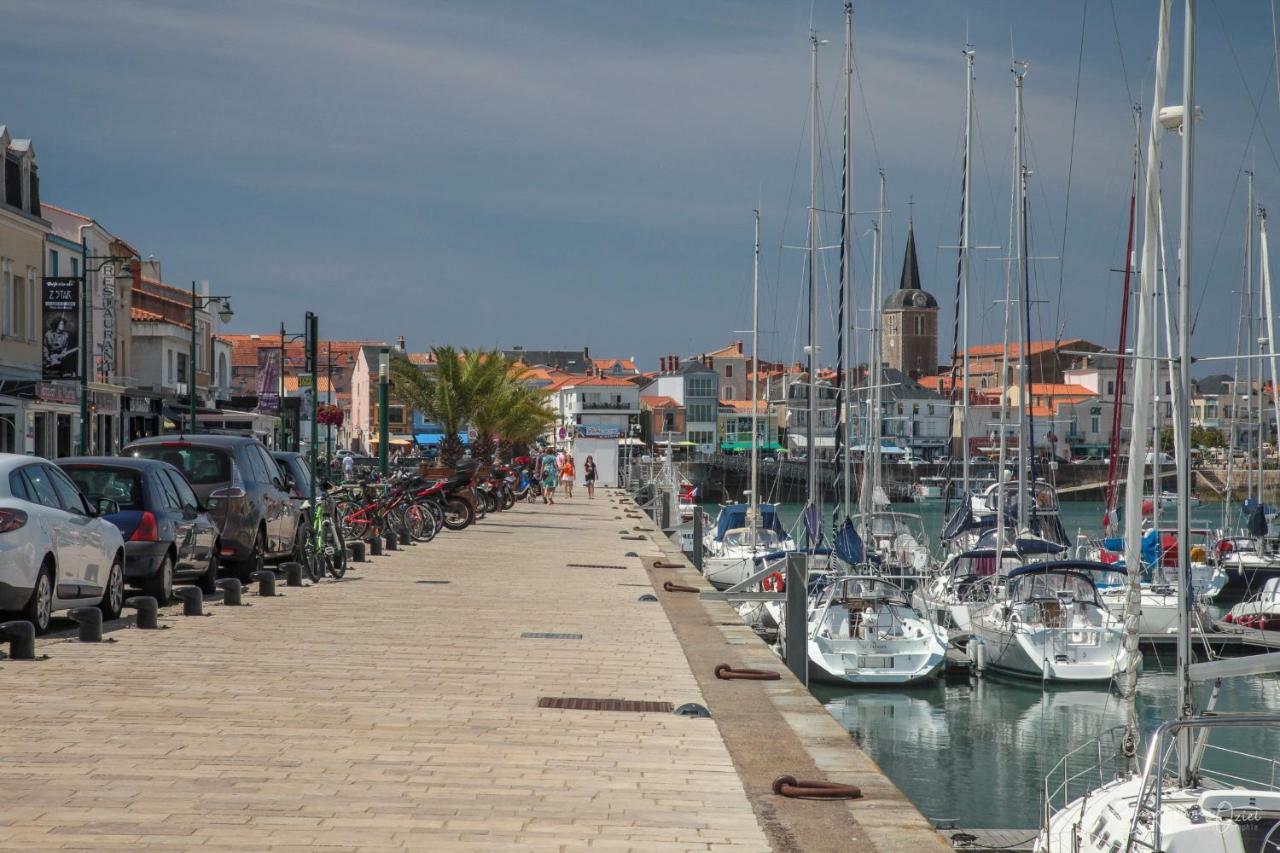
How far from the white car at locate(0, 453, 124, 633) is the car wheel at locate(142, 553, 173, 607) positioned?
1258 millimetres

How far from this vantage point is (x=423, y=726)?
30.7 ft

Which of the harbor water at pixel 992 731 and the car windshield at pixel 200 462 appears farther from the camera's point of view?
the harbor water at pixel 992 731

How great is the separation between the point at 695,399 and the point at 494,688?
15344 cm

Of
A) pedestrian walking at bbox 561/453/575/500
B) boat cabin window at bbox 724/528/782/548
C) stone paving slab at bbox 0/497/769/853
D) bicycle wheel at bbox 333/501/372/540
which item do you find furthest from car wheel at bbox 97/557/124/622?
pedestrian walking at bbox 561/453/575/500

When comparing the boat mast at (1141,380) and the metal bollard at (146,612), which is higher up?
the boat mast at (1141,380)

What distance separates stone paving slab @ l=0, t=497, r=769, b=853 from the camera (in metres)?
6.68

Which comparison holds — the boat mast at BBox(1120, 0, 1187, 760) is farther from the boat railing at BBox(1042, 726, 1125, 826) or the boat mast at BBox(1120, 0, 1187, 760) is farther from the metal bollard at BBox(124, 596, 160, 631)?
the metal bollard at BBox(124, 596, 160, 631)

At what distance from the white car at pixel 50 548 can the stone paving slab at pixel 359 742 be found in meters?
0.53

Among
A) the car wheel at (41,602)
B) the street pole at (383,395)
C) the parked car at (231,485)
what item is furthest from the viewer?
the street pole at (383,395)

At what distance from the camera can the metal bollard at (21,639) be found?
1173 cm

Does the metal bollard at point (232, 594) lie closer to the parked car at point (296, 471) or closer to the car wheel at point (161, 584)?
the car wheel at point (161, 584)

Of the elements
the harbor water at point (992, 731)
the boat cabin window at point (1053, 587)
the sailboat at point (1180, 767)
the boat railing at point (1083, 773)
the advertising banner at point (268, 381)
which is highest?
the advertising banner at point (268, 381)

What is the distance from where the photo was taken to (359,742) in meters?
8.77

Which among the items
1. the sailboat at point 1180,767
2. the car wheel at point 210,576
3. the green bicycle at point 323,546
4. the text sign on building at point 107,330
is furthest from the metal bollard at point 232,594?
the text sign on building at point 107,330
